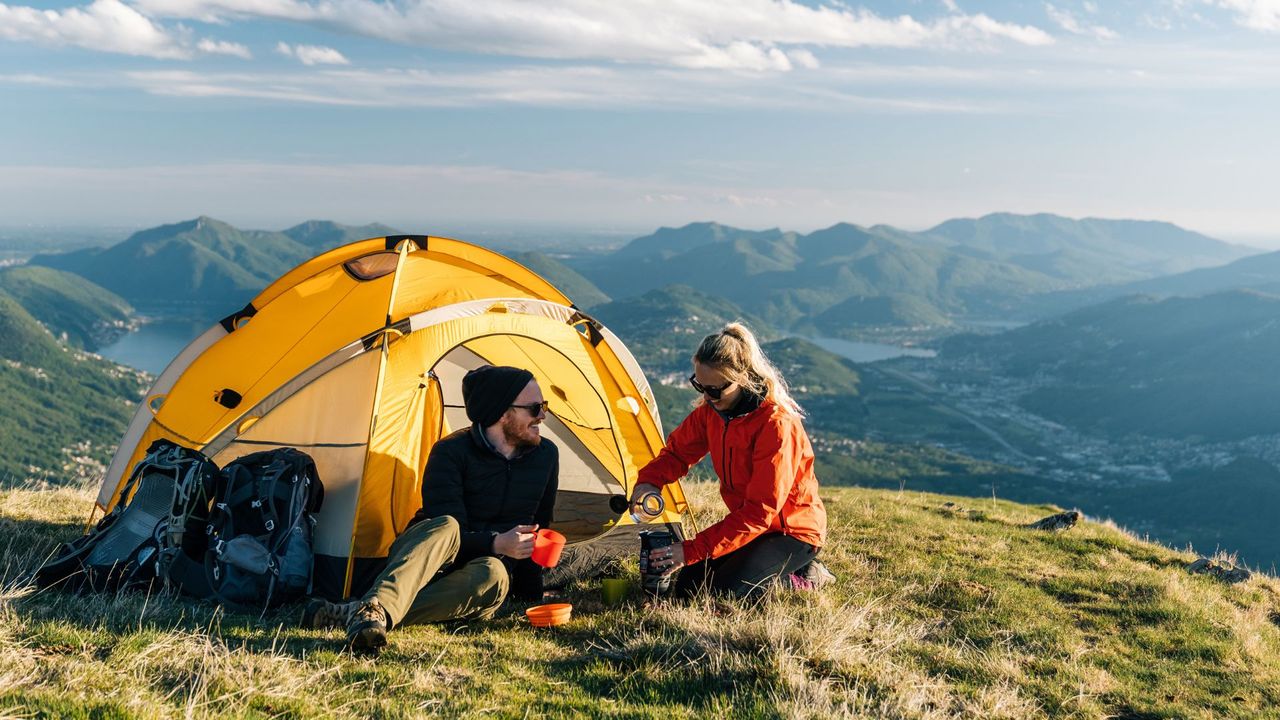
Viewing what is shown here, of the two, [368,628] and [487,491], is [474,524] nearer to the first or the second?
[487,491]

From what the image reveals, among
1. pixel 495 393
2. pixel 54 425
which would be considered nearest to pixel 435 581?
pixel 495 393

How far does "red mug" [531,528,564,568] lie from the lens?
256 inches

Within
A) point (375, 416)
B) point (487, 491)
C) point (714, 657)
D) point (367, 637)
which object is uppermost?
point (375, 416)

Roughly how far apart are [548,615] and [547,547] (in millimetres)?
584

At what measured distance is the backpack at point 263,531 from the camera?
6684mm

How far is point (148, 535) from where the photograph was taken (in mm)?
6980

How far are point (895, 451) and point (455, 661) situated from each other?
186m

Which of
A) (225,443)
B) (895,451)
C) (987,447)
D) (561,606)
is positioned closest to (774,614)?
(561,606)

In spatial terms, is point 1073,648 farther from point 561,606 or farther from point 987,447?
point 987,447

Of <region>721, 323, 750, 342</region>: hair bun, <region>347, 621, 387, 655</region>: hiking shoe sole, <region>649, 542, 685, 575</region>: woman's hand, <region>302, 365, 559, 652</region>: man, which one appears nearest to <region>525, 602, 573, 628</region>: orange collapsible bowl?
<region>302, 365, 559, 652</region>: man

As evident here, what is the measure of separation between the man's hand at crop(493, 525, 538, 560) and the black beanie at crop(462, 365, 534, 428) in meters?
1.00

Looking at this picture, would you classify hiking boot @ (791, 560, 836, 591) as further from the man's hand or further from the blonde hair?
the man's hand

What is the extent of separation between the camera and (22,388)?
7608 inches

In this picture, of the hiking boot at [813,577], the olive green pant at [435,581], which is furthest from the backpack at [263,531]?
the hiking boot at [813,577]
